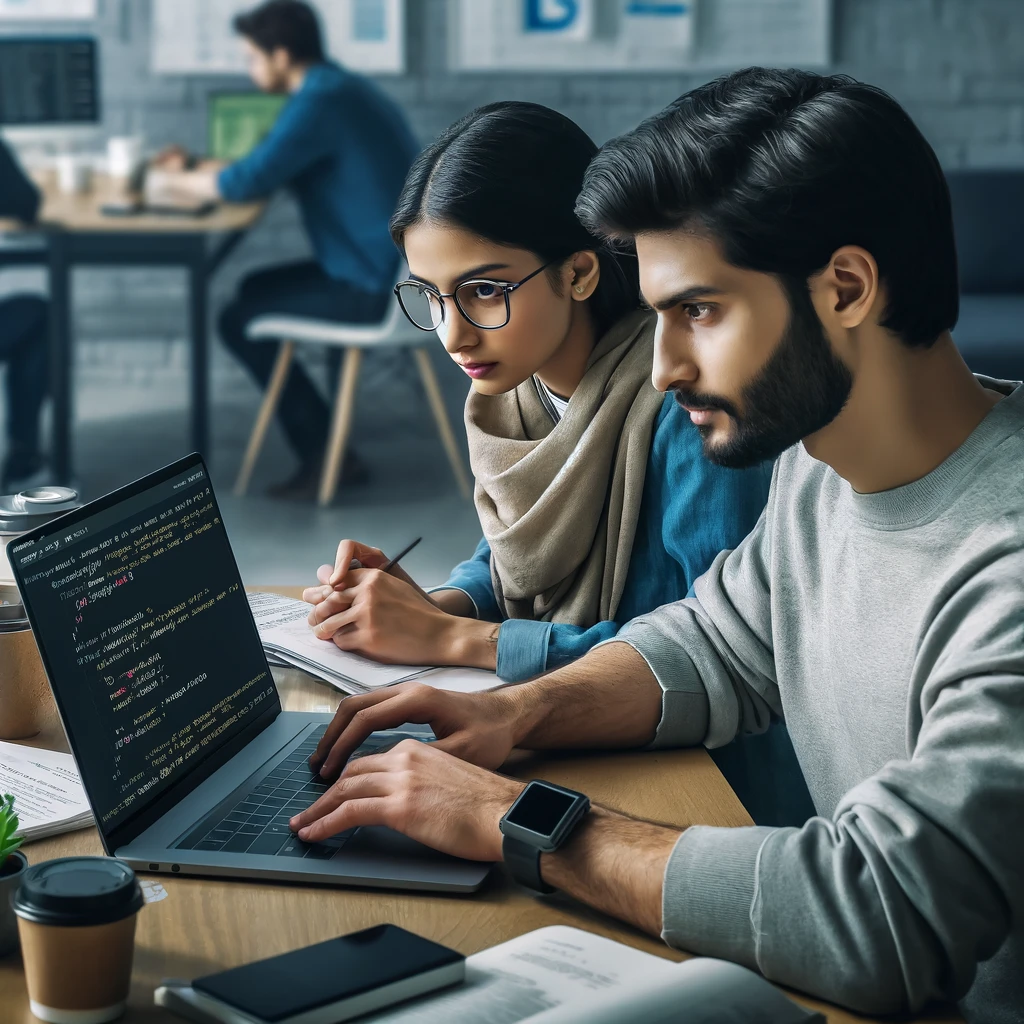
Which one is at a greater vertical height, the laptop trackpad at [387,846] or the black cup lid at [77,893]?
the black cup lid at [77,893]

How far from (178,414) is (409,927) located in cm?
469

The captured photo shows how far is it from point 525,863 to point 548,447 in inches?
28.8

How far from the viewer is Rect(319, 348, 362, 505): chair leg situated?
159 inches

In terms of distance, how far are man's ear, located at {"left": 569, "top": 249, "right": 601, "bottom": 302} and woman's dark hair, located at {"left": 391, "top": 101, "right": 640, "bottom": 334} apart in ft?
0.04

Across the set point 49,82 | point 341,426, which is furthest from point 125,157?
point 341,426

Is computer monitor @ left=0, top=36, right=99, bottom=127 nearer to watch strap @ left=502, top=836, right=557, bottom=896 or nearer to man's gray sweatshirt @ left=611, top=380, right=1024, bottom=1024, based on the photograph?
man's gray sweatshirt @ left=611, top=380, right=1024, bottom=1024

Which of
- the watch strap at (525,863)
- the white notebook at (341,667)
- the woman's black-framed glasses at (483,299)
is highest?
the woman's black-framed glasses at (483,299)

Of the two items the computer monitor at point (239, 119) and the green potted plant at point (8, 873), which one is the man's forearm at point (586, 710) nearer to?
the green potted plant at point (8, 873)

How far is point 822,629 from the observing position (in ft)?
3.64

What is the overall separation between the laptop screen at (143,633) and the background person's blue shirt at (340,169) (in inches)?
124

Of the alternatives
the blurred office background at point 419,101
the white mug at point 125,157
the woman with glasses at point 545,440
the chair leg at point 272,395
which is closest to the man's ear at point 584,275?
the woman with glasses at point 545,440

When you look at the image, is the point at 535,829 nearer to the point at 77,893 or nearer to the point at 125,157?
the point at 77,893

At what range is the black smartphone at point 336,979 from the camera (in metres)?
0.71

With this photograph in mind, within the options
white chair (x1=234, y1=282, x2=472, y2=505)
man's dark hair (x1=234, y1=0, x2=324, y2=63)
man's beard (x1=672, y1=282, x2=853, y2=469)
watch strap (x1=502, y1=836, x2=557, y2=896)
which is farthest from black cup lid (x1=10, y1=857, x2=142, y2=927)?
man's dark hair (x1=234, y1=0, x2=324, y2=63)
